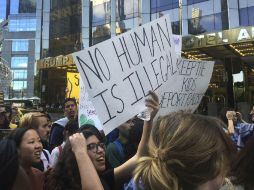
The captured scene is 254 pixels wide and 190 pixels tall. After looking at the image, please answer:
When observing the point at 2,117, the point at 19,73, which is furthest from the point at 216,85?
the point at 19,73

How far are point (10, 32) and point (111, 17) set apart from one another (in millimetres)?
81537

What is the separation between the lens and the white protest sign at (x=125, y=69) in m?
3.32

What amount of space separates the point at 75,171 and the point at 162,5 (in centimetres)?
3039

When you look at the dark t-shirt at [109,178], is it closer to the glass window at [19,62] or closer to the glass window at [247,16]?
the glass window at [247,16]

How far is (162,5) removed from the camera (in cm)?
3167

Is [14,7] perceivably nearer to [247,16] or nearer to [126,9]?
[126,9]

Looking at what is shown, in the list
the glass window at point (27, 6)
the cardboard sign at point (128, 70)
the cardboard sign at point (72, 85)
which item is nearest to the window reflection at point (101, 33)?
the cardboard sign at point (72, 85)

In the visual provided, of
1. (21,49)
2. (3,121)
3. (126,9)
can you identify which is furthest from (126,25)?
(21,49)

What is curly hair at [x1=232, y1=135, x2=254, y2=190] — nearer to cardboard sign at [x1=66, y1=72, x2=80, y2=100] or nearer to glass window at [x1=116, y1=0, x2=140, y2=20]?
cardboard sign at [x1=66, y1=72, x2=80, y2=100]

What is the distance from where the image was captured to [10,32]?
10819 centimetres

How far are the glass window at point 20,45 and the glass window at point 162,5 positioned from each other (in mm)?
81150

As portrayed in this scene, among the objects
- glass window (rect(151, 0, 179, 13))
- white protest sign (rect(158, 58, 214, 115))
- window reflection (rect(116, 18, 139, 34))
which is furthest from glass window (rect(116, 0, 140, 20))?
white protest sign (rect(158, 58, 214, 115))

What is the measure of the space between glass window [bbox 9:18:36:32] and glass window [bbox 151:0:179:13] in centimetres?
8070

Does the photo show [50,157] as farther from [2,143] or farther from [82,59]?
[2,143]
